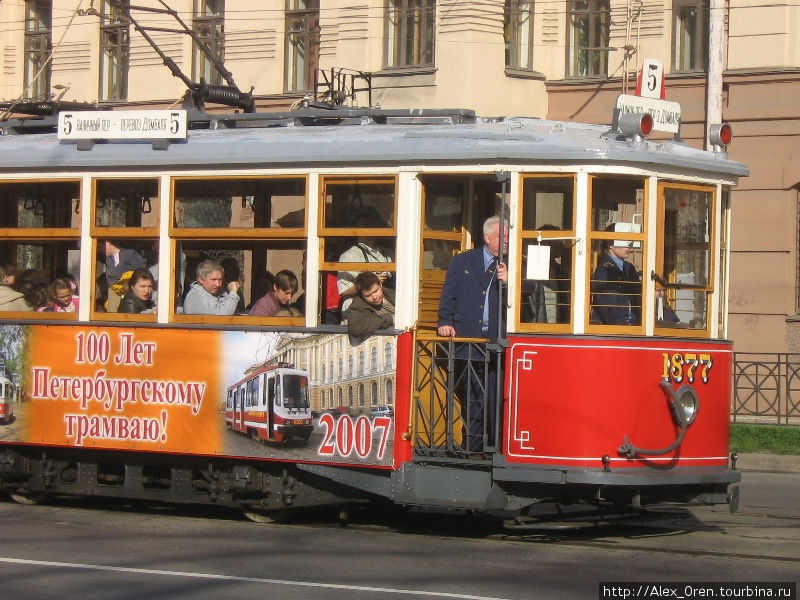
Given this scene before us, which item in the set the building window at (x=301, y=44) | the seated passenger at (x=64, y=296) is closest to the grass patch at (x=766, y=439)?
the seated passenger at (x=64, y=296)

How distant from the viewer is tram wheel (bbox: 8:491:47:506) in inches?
495

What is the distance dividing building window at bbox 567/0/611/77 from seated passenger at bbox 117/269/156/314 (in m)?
13.8

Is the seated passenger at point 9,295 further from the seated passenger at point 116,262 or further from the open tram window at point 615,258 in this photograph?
the open tram window at point 615,258

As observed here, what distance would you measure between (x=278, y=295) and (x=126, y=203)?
1.43 metres

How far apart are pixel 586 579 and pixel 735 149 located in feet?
48.5

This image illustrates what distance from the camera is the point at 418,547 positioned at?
10.2 meters

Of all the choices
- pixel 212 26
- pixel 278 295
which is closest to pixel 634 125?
pixel 278 295

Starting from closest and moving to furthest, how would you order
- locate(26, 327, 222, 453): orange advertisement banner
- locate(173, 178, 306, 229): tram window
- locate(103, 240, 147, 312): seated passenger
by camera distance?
locate(173, 178, 306, 229): tram window → locate(26, 327, 222, 453): orange advertisement banner → locate(103, 240, 147, 312): seated passenger

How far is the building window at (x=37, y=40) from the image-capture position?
29344 millimetres

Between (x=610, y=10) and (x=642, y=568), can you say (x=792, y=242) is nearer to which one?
(x=610, y=10)

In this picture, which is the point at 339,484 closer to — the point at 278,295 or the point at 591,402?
the point at 278,295

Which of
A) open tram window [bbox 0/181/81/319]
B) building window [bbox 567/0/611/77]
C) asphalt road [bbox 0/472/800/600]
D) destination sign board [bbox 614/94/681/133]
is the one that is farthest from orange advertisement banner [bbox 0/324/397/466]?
building window [bbox 567/0/611/77]

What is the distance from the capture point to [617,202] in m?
10.5

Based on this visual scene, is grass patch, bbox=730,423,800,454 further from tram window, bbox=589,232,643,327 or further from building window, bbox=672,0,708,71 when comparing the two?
tram window, bbox=589,232,643,327
